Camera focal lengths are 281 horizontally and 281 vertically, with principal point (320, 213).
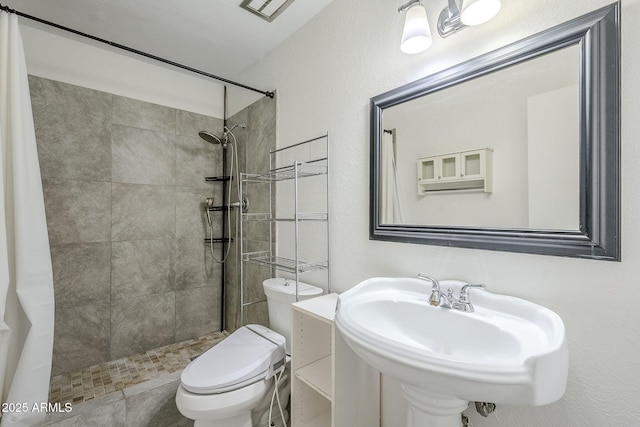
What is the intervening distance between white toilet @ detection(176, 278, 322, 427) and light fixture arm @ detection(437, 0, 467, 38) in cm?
127

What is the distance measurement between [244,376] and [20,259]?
1.08m

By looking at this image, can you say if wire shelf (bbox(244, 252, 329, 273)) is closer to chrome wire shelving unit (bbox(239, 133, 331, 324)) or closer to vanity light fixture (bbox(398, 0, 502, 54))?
chrome wire shelving unit (bbox(239, 133, 331, 324))

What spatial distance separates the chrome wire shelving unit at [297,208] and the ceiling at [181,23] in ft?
2.43

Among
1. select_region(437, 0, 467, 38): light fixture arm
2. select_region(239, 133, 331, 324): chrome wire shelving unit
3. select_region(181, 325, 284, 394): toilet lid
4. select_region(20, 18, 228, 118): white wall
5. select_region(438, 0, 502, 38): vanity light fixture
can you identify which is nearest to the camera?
select_region(438, 0, 502, 38): vanity light fixture

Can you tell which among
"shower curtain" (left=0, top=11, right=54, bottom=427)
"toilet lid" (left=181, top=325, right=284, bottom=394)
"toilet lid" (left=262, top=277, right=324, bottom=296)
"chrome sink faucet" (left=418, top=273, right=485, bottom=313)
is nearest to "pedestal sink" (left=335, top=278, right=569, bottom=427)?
"chrome sink faucet" (left=418, top=273, right=485, bottom=313)

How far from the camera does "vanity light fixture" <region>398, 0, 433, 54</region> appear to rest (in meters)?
1.02

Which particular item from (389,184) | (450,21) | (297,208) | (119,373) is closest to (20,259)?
(119,373)

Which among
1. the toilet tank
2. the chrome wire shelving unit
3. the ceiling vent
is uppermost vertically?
the ceiling vent

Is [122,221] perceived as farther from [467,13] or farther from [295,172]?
[467,13]

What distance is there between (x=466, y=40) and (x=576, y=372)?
112 centimetres

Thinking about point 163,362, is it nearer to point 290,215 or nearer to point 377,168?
point 290,215

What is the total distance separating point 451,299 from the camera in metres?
0.94

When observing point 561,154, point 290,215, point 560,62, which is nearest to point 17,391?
point 290,215

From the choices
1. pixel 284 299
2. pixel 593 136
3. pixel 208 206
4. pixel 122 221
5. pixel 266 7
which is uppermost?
pixel 266 7
